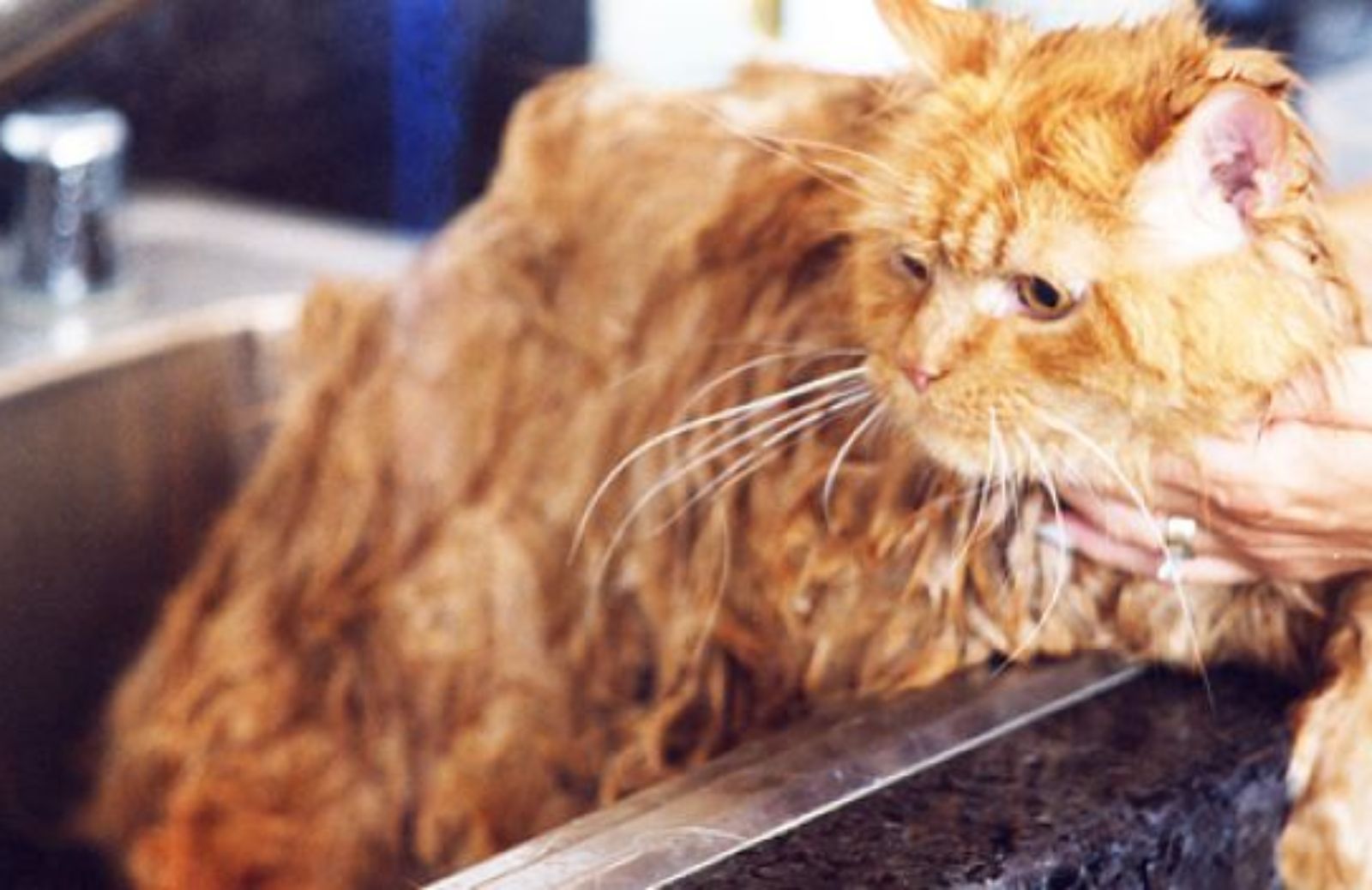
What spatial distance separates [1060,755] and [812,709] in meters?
0.23

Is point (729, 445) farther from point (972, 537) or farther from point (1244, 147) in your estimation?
point (1244, 147)

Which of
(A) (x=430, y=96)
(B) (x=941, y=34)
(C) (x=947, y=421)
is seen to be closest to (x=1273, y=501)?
(C) (x=947, y=421)

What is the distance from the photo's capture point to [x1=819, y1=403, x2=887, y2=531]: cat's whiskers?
100 cm

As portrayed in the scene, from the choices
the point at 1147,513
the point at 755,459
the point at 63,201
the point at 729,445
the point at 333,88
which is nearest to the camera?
the point at 1147,513

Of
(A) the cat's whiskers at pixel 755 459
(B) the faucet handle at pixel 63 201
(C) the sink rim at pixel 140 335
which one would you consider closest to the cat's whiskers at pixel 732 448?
(A) the cat's whiskers at pixel 755 459

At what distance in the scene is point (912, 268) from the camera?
955mm

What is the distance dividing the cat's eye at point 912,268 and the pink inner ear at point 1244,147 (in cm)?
15

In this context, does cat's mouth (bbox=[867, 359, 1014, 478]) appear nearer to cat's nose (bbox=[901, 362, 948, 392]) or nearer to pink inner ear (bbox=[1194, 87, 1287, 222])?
cat's nose (bbox=[901, 362, 948, 392])

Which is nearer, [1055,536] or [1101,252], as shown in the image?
[1101,252]

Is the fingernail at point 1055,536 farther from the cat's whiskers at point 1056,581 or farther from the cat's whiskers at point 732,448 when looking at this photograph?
the cat's whiskers at point 732,448

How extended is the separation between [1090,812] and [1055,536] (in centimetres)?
20

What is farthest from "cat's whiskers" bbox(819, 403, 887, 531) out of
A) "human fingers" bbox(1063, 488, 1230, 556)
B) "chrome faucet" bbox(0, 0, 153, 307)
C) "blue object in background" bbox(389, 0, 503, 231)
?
"blue object in background" bbox(389, 0, 503, 231)

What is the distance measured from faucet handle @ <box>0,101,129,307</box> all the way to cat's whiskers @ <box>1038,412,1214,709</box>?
A: 36.4 inches

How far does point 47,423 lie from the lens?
1.54m
